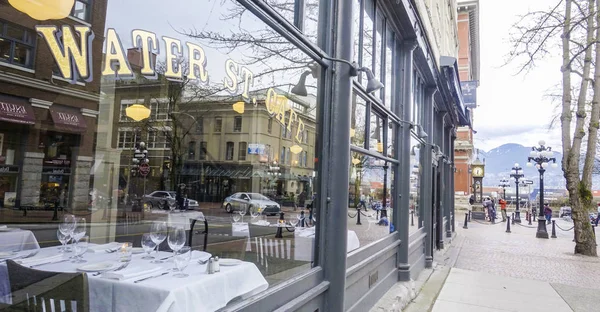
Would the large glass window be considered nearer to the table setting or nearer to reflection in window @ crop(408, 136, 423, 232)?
the table setting

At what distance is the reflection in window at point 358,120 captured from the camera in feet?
16.3

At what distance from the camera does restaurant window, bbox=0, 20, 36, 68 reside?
32.4 feet

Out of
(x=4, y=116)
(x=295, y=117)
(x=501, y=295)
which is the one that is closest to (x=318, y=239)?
(x=295, y=117)

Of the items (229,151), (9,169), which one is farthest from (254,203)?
(9,169)

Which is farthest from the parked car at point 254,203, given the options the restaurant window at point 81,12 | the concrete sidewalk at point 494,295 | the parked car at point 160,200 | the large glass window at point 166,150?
the parked car at point 160,200

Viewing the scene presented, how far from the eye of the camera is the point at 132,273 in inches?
112

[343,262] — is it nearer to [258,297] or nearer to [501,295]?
[258,297]

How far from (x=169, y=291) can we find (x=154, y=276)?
412mm

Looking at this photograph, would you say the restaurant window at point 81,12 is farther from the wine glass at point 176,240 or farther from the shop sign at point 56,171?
the wine glass at point 176,240

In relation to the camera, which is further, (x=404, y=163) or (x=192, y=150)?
(x=192, y=150)

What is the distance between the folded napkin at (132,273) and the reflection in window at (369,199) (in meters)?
2.33

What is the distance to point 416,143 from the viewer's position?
28.1 feet

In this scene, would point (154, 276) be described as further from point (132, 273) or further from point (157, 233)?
point (157, 233)

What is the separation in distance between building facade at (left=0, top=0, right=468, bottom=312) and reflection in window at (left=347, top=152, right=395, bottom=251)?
1.4 inches
